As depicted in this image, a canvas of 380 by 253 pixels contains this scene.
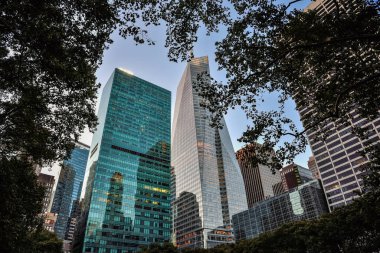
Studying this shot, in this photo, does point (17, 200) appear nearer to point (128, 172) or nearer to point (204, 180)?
Answer: point (128, 172)

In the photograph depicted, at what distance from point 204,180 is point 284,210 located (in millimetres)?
62614

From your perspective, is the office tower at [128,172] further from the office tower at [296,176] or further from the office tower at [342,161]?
the office tower at [296,176]

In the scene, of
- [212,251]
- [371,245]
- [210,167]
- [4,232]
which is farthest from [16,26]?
[210,167]

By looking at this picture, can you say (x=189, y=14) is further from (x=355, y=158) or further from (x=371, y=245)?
(x=355, y=158)

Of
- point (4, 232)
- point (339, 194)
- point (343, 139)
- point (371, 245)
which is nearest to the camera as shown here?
point (4, 232)

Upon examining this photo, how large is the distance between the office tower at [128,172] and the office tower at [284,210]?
3882cm

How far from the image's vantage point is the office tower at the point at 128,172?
328 ft

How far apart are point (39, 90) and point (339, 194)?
113 m

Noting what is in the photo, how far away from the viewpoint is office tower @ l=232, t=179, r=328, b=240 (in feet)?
336

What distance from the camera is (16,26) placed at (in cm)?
1052

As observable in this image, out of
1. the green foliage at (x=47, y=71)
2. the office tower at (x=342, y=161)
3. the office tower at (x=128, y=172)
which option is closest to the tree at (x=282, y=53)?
the green foliage at (x=47, y=71)

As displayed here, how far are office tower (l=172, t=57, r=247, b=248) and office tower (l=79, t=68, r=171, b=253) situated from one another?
115ft

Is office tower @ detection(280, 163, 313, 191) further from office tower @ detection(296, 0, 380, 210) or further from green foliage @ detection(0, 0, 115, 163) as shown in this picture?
green foliage @ detection(0, 0, 115, 163)

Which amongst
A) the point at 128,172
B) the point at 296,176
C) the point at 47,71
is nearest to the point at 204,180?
the point at 128,172
